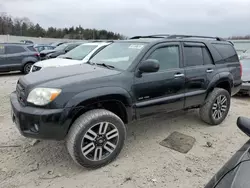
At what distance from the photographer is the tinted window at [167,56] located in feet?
12.3

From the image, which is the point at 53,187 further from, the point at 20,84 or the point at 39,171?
the point at 20,84

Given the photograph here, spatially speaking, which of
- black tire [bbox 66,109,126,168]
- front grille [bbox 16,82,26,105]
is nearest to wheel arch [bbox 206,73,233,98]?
black tire [bbox 66,109,126,168]

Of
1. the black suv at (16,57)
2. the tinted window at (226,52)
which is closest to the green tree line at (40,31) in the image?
the black suv at (16,57)

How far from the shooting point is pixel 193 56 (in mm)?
4258

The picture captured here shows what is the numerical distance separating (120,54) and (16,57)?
8667 mm

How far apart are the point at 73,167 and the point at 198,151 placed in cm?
189

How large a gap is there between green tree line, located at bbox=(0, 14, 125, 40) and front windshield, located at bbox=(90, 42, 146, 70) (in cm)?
4662

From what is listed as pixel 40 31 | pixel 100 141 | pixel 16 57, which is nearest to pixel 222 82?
pixel 100 141

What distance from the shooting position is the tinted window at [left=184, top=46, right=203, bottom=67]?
4137mm

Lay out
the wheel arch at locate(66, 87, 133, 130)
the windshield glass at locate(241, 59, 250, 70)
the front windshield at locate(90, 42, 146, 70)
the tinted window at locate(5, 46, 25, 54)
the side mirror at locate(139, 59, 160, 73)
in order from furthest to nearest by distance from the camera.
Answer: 1. the tinted window at locate(5, 46, 25, 54)
2. the windshield glass at locate(241, 59, 250, 70)
3. the front windshield at locate(90, 42, 146, 70)
4. the side mirror at locate(139, 59, 160, 73)
5. the wheel arch at locate(66, 87, 133, 130)

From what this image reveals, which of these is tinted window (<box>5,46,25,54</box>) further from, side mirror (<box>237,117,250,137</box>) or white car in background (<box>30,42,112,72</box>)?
side mirror (<box>237,117,250,137</box>)

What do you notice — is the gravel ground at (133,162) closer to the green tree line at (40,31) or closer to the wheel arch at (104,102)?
the wheel arch at (104,102)

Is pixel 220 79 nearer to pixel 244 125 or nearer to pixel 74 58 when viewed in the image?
pixel 244 125

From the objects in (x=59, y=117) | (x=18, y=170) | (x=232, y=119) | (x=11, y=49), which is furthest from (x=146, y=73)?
Result: (x=11, y=49)
